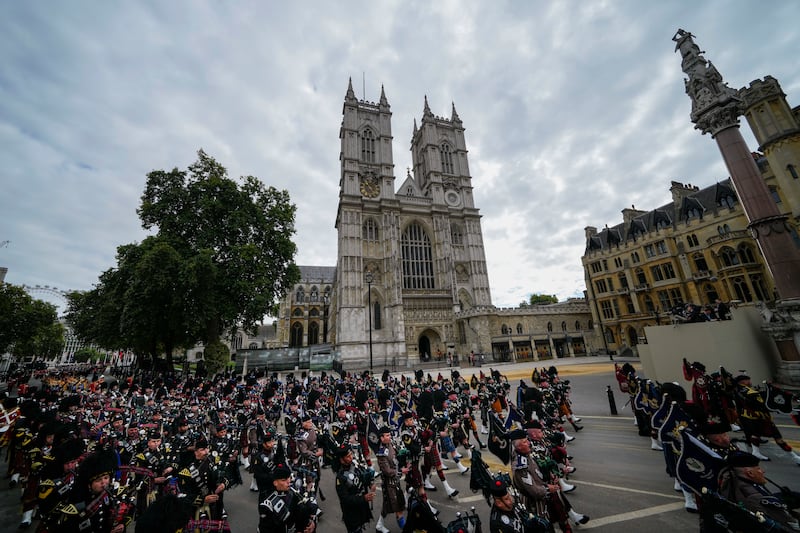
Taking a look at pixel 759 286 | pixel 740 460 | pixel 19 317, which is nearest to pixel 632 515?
pixel 740 460

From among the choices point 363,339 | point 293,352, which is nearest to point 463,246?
point 363,339

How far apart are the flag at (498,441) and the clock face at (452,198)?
1526 inches

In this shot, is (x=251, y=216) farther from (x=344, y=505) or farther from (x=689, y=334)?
(x=689, y=334)

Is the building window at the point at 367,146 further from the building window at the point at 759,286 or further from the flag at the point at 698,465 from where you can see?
the flag at the point at 698,465

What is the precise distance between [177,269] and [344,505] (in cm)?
1894

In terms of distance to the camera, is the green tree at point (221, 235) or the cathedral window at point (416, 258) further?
the cathedral window at point (416, 258)

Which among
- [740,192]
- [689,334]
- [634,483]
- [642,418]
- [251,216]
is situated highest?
[251,216]

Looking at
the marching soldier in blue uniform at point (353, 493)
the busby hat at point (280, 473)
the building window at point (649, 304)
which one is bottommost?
→ the marching soldier in blue uniform at point (353, 493)

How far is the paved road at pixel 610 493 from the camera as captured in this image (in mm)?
4215

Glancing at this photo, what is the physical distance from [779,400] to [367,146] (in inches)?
1645

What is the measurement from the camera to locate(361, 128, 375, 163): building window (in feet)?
133

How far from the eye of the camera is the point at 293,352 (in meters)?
27.5

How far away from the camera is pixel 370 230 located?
123ft

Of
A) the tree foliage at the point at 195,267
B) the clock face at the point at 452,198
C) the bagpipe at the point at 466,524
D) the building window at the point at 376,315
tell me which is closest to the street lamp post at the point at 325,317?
the building window at the point at 376,315
